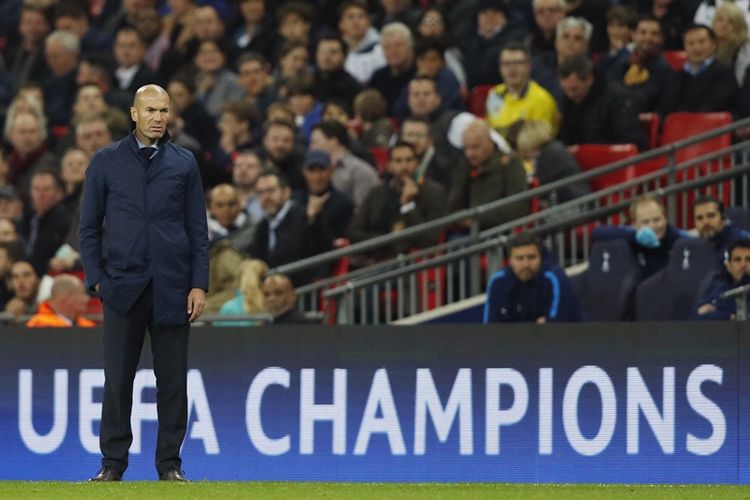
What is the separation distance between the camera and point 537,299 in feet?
40.6

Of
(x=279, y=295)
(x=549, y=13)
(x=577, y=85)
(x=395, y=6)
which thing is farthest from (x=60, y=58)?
(x=279, y=295)

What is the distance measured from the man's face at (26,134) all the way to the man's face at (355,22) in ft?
10.3

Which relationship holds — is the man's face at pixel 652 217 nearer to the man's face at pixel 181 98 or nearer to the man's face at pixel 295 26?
the man's face at pixel 181 98

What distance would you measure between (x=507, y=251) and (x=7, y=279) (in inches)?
161

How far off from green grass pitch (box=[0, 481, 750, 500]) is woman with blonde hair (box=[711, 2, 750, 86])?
6367 millimetres

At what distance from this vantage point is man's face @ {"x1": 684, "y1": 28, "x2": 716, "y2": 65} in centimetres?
1478

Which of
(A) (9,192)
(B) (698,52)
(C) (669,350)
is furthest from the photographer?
(A) (9,192)

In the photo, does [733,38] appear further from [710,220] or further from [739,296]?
[739,296]

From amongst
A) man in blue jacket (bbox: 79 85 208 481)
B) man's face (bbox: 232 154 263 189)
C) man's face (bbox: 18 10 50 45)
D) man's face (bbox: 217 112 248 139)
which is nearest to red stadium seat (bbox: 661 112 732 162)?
man's face (bbox: 232 154 263 189)

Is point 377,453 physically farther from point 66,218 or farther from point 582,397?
point 66,218

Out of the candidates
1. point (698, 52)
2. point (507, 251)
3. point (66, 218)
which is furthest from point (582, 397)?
point (66, 218)

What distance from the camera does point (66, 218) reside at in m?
15.6

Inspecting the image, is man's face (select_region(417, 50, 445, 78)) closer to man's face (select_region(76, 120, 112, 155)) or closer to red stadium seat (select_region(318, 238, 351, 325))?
red stadium seat (select_region(318, 238, 351, 325))

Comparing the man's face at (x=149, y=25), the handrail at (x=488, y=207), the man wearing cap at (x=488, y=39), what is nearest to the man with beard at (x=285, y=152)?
the handrail at (x=488, y=207)
